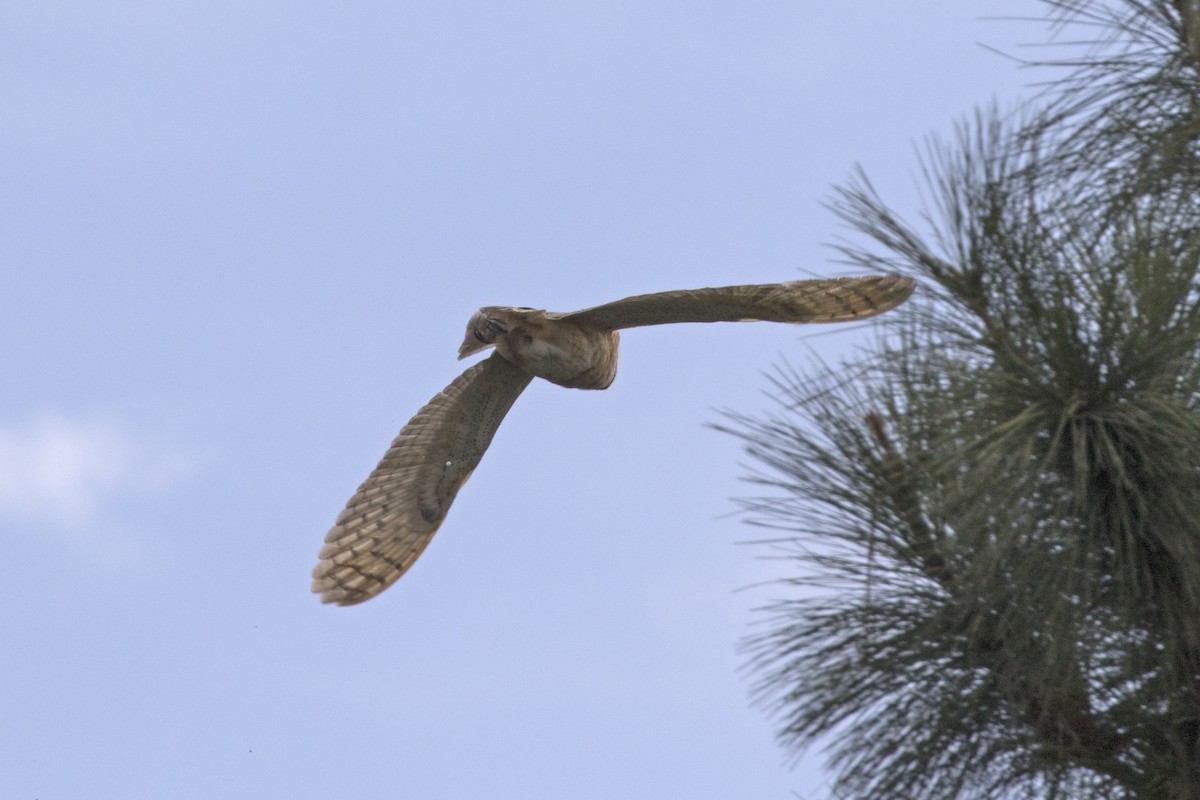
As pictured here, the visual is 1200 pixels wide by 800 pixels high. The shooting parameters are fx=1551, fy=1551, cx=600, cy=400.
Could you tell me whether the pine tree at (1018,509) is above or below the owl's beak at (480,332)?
below

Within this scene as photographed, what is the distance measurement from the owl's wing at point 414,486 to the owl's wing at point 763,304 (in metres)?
1.01

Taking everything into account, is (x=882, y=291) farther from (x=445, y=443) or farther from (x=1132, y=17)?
(x=445, y=443)

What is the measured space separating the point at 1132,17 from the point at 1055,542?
150cm

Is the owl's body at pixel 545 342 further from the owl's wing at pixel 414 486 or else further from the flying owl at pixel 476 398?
the owl's wing at pixel 414 486

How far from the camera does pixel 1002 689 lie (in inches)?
126

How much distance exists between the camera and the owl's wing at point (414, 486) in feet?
22.2

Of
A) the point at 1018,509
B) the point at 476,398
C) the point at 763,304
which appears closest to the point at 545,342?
the point at 476,398

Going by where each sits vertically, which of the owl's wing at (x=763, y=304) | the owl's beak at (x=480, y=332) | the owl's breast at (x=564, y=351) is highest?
the owl's beak at (x=480, y=332)

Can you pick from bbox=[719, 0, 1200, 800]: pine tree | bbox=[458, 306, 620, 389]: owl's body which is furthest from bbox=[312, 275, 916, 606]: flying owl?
bbox=[719, 0, 1200, 800]: pine tree

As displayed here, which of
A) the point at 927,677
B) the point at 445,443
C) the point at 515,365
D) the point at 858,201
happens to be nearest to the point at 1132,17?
the point at 858,201

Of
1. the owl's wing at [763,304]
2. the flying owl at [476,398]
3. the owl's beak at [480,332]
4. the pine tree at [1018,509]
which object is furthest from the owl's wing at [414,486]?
the pine tree at [1018,509]

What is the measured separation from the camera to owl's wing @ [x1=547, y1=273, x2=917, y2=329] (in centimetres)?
470

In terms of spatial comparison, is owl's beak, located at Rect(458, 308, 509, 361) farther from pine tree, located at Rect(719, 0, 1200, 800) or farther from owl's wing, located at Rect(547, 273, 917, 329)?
pine tree, located at Rect(719, 0, 1200, 800)

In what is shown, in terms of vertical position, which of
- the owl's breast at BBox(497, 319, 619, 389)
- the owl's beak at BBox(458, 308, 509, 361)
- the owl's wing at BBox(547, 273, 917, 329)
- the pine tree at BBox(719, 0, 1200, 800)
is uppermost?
the owl's beak at BBox(458, 308, 509, 361)
